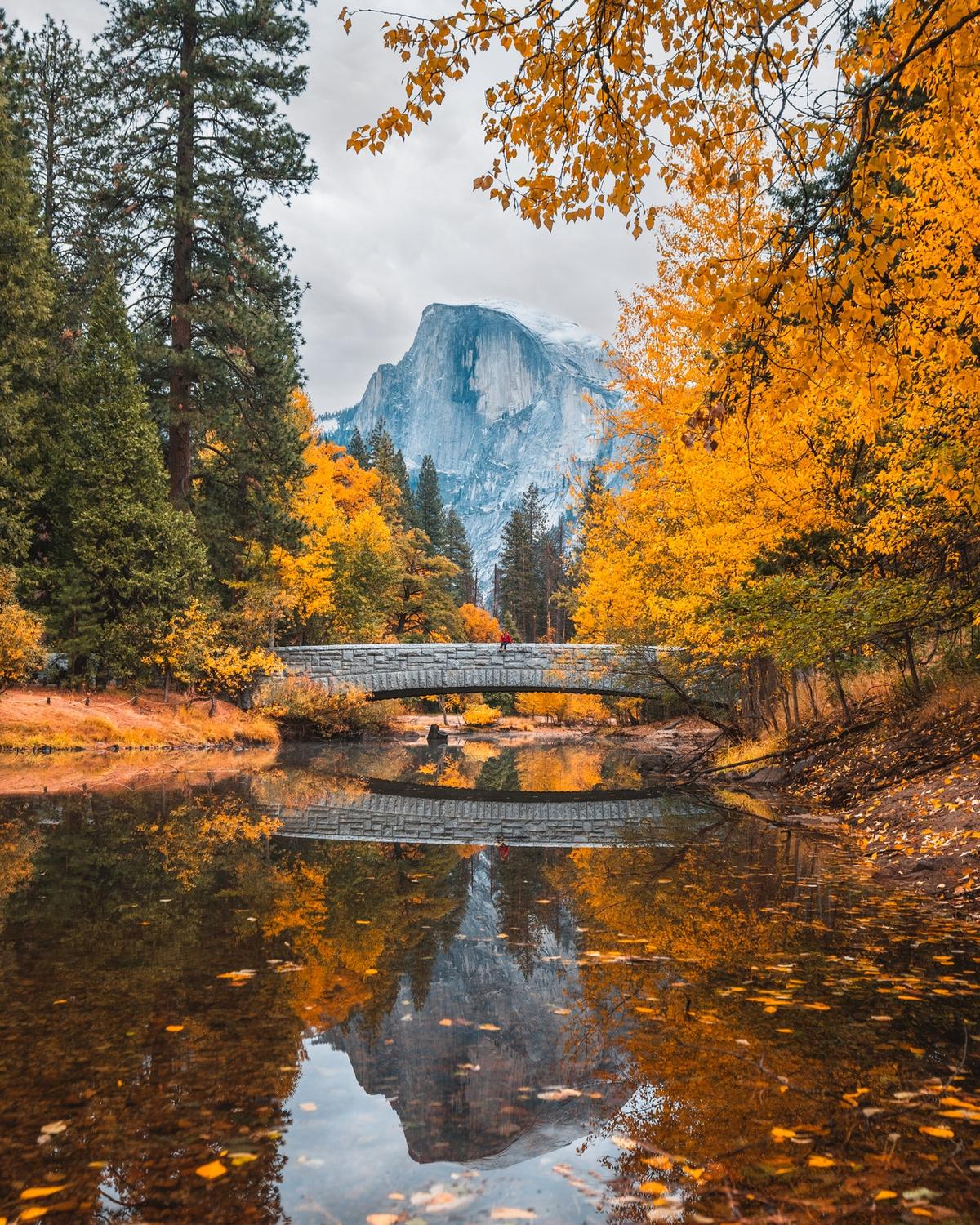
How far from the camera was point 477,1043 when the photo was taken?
3.58m

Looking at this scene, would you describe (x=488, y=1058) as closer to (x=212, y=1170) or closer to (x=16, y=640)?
(x=212, y=1170)

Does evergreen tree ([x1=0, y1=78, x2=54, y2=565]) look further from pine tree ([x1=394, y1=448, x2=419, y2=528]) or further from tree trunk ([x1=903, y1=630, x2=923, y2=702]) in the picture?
pine tree ([x1=394, y1=448, x2=419, y2=528])

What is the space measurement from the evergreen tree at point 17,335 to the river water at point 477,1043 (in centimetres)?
1269

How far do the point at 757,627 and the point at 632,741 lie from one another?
54.2ft

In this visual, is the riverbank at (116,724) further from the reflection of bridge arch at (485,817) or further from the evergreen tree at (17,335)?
the reflection of bridge arch at (485,817)

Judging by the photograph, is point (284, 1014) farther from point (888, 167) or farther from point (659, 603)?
point (659, 603)

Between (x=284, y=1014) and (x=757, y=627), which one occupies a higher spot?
(x=757, y=627)

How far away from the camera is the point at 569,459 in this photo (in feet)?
64.0

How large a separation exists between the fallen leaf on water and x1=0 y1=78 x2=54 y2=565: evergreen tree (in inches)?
678

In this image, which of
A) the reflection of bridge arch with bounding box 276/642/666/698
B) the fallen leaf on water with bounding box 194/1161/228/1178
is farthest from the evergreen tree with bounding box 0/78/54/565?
the fallen leaf on water with bounding box 194/1161/228/1178

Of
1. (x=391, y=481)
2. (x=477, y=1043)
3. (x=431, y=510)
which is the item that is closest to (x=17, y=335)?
(x=477, y=1043)

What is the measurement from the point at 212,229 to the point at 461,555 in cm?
4645

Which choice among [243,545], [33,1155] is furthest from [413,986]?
[243,545]

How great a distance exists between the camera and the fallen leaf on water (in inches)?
98.1
